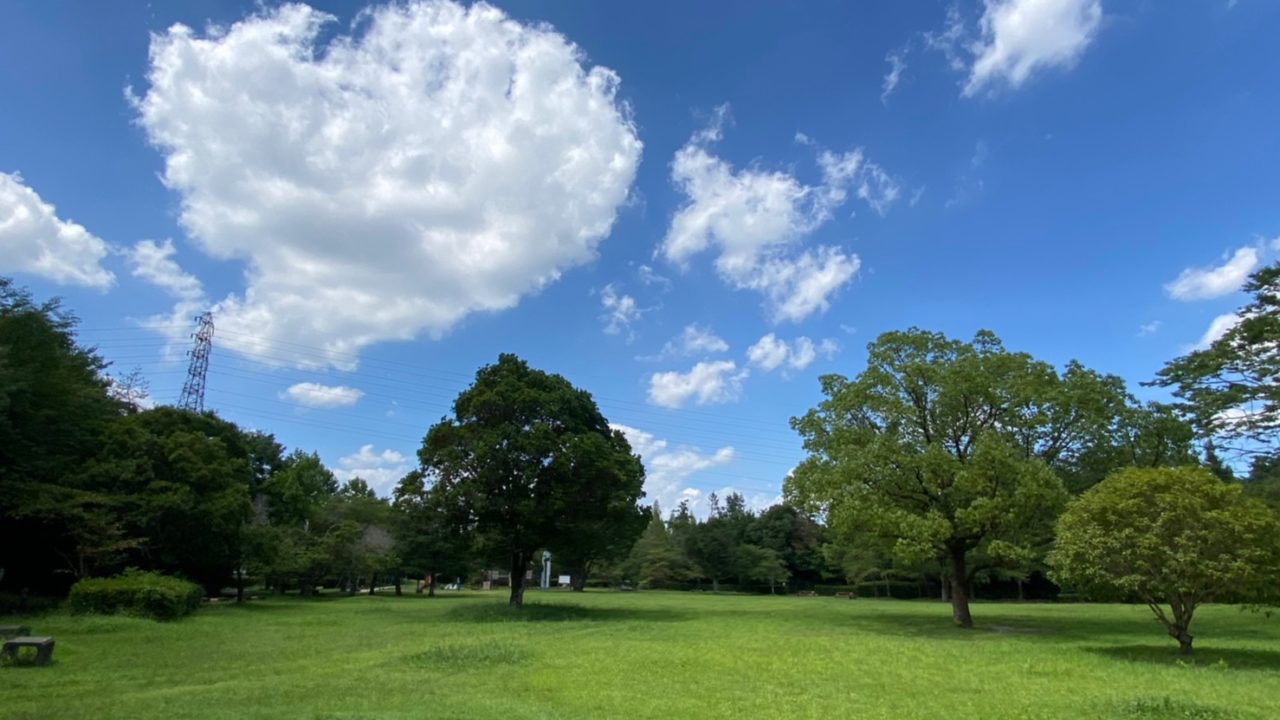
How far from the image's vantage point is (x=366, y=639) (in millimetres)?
19234

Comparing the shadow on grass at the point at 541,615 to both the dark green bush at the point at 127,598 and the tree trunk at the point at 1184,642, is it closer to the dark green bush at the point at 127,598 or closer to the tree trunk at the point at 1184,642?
the dark green bush at the point at 127,598

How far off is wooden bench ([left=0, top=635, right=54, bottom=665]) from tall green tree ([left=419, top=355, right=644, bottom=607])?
15.3m

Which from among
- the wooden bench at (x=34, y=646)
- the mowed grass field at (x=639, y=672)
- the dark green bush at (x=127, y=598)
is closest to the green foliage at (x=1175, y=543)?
the mowed grass field at (x=639, y=672)

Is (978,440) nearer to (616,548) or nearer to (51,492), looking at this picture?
(616,548)

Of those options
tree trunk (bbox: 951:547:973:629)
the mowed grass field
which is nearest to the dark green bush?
the mowed grass field

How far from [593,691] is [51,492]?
2312 cm

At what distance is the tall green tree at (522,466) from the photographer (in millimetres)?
27734

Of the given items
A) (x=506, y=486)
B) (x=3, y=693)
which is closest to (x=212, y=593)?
(x=506, y=486)

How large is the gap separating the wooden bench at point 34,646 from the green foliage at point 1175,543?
20210 millimetres

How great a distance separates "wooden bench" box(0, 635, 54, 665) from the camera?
484 inches

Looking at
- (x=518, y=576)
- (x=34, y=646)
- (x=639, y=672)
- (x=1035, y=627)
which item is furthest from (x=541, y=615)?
(x=34, y=646)

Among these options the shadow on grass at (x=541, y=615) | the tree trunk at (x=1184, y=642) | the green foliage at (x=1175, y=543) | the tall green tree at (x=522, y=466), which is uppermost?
the tall green tree at (x=522, y=466)

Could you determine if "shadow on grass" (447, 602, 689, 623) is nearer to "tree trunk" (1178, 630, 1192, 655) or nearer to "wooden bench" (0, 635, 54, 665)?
"wooden bench" (0, 635, 54, 665)

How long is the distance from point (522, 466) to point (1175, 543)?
20.4 m
